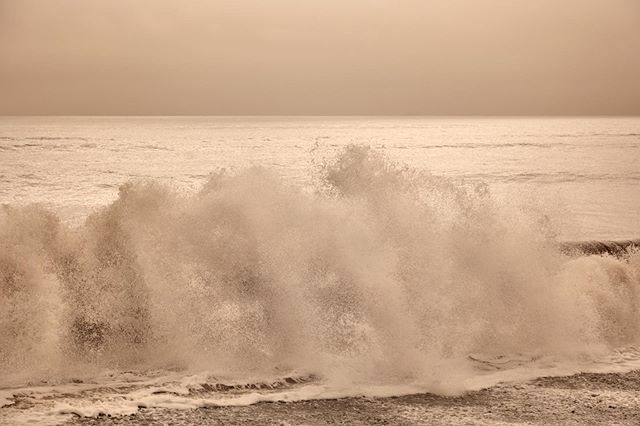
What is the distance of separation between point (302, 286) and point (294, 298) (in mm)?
193

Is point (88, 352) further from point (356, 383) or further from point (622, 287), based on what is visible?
point (622, 287)

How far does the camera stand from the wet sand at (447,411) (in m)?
4.93

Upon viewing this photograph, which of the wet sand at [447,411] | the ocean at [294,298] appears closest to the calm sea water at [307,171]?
the ocean at [294,298]

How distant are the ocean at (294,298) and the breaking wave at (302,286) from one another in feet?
0.07

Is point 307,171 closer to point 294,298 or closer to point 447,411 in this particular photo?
point 294,298

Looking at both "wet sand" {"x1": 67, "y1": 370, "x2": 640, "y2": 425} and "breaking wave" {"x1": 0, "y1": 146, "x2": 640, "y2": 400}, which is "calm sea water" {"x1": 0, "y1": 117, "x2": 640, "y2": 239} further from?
"wet sand" {"x1": 67, "y1": 370, "x2": 640, "y2": 425}

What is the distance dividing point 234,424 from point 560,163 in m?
44.2

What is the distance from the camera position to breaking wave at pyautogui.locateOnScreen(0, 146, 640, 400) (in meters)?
6.32

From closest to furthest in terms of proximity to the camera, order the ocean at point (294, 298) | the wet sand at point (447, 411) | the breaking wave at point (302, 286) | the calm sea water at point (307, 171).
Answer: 1. the wet sand at point (447, 411)
2. the ocean at point (294, 298)
3. the breaking wave at point (302, 286)
4. the calm sea water at point (307, 171)

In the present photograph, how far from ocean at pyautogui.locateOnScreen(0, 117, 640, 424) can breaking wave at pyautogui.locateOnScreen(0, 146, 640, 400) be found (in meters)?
0.02

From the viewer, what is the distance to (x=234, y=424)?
484 centimetres

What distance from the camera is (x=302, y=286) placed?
7.12 meters

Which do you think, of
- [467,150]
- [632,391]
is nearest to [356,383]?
[632,391]

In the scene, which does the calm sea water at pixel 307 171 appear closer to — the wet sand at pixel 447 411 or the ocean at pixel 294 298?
the ocean at pixel 294 298
